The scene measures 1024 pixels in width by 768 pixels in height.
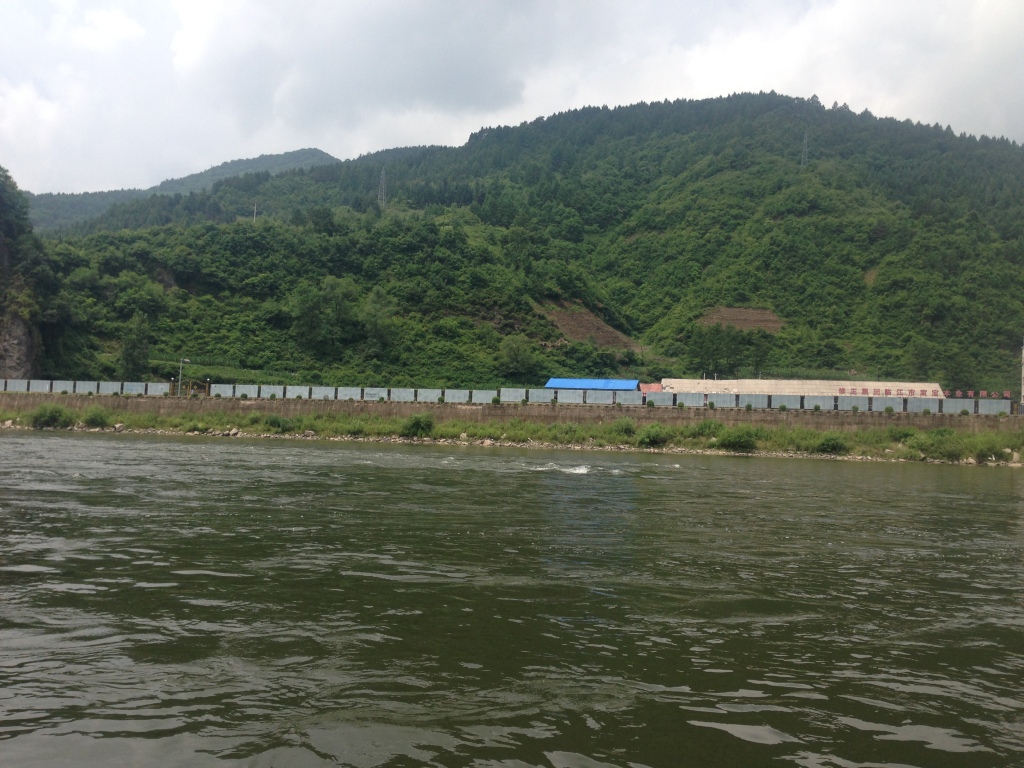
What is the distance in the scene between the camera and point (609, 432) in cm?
6062

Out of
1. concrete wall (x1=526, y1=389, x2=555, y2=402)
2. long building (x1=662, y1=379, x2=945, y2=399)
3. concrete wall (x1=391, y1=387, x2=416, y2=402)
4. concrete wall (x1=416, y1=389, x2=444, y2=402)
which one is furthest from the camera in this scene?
long building (x1=662, y1=379, x2=945, y2=399)

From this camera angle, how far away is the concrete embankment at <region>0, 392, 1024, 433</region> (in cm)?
5947

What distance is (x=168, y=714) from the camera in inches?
255

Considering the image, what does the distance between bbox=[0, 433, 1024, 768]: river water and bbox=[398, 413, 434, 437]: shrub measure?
1681 inches

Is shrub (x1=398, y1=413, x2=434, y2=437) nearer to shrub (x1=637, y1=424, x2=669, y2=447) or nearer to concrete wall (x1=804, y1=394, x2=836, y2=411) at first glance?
shrub (x1=637, y1=424, x2=669, y2=447)

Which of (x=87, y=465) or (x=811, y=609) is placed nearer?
(x=811, y=609)

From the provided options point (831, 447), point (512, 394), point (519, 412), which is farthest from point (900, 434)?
point (512, 394)

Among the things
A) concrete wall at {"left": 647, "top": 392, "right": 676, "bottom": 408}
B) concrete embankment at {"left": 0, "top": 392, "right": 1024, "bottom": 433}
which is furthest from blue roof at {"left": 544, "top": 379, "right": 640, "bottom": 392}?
concrete embankment at {"left": 0, "top": 392, "right": 1024, "bottom": 433}

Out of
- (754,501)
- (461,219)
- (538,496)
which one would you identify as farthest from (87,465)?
(461,219)

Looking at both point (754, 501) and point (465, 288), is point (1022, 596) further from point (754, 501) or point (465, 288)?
point (465, 288)

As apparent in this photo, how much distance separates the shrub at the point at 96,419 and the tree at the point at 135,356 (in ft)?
73.4

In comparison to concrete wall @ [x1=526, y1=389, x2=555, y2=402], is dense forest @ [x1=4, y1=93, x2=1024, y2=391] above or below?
above

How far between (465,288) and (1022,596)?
369 feet

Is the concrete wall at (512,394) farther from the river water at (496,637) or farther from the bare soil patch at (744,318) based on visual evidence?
the bare soil patch at (744,318)
